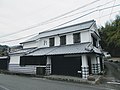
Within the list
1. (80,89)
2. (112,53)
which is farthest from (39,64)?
(112,53)

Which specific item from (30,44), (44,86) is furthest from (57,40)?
(44,86)

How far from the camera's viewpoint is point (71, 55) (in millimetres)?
16250

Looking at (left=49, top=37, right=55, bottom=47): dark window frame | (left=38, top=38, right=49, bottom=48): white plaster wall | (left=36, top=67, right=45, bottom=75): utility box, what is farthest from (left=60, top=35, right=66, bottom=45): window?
(left=36, top=67, right=45, bottom=75): utility box

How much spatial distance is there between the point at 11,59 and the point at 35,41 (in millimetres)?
5776

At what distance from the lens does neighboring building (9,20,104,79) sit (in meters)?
15.2

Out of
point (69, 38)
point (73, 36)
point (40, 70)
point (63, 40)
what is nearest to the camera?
point (40, 70)

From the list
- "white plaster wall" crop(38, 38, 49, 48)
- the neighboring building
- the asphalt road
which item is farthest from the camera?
"white plaster wall" crop(38, 38, 49, 48)

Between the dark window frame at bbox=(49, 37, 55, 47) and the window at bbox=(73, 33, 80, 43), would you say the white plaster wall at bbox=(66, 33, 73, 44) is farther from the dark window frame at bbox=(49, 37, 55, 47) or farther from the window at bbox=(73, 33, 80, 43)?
the dark window frame at bbox=(49, 37, 55, 47)

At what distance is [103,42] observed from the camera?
38.6 m

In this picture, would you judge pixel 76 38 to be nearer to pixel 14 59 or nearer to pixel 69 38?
pixel 69 38

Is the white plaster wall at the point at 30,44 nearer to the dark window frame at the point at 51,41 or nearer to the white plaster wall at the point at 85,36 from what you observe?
the dark window frame at the point at 51,41

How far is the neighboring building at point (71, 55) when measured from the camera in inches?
599

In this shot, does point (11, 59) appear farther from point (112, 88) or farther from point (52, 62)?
point (112, 88)

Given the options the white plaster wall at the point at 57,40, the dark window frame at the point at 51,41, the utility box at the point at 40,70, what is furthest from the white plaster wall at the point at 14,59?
the white plaster wall at the point at 57,40
